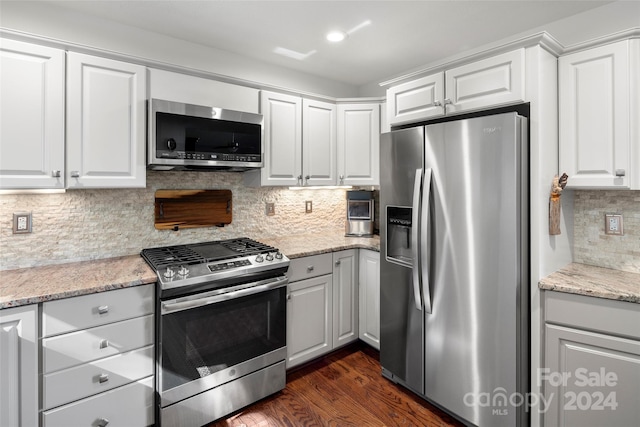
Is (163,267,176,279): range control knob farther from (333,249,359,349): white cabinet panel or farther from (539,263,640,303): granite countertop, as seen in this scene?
(539,263,640,303): granite countertop

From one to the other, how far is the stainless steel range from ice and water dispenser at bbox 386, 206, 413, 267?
2.45ft

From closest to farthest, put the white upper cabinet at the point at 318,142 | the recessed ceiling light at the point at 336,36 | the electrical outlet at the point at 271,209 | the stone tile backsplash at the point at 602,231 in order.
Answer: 1. the stone tile backsplash at the point at 602,231
2. the recessed ceiling light at the point at 336,36
3. the white upper cabinet at the point at 318,142
4. the electrical outlet at the point at 271,209

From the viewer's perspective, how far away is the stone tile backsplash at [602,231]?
197 centimetres

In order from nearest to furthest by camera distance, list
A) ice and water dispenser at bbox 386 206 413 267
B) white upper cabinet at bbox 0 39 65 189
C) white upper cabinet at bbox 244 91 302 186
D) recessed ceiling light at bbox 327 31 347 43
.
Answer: white upper cabinet at bbox 0 39 65 189, ice and water dispenser at bbox 386 206 413 267, recessed ceiling light at bbox 327 31 347 43, white upper cabinet at bbox 244 91 302 186

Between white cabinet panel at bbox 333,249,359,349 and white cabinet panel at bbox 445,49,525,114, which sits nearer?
white cabinet panel at bbox 445,49,525,114

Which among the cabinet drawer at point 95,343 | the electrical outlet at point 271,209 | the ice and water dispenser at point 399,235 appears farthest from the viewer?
the electrical outlet at point 271,209

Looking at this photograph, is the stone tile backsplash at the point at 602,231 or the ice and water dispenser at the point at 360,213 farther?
the ice and water dispenser at the point at 360,213

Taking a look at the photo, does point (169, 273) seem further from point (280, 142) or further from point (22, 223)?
point (280, 142)

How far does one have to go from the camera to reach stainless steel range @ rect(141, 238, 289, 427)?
1850 mm

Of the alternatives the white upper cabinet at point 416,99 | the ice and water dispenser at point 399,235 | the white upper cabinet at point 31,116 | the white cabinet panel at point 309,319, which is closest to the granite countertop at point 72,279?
the white cabinet panel at point 309,319

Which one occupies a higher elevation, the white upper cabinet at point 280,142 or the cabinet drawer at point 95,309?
the white upper cabinet at point 280,142

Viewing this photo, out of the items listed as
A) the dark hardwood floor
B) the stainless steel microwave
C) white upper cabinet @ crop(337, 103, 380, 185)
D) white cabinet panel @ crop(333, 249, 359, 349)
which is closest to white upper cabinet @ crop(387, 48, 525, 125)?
white upper cabinet @ crop(337, 103, 380, 185)

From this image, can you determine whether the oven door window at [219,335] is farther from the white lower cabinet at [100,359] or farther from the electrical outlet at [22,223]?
the electrical outlet at [22,223]

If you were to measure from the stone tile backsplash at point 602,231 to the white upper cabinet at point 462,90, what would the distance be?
904 millimetres
